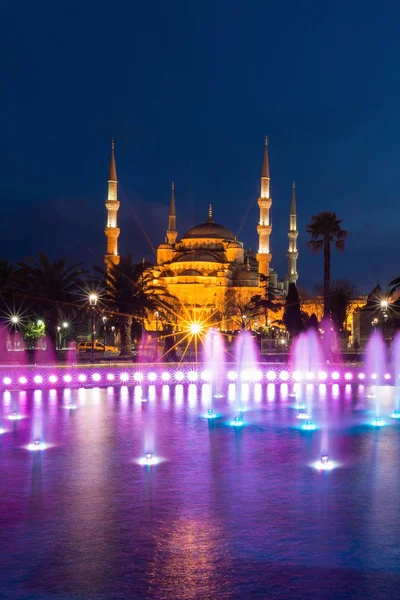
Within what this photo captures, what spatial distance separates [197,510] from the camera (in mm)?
7281

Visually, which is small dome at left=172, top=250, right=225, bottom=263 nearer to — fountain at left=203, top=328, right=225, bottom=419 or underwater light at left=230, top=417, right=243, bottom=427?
fountain at left=203, top=328, right=225, bottom=419

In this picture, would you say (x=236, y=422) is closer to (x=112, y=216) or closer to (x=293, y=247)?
(x=112, y=216)

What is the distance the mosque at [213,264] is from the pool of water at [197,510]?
4506cm

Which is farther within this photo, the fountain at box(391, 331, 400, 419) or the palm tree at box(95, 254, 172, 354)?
the palm tree at box(95, 254, 172, 354)

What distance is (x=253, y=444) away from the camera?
11.3 meters

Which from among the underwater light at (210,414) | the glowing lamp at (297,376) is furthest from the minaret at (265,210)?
the underwater light at (210,414)

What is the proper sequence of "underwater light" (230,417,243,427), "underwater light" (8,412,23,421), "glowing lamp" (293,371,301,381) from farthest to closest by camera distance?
"glowing lamp" (293,371,301,381) < "underwater light" (8,412,23,421) < "underwater light" (230,417,243,427)

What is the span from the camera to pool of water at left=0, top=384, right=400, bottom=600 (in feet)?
17.6

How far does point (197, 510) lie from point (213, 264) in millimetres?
58760

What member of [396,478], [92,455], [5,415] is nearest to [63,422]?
[5,415]

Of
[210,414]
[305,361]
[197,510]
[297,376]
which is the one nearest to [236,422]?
[210,414]

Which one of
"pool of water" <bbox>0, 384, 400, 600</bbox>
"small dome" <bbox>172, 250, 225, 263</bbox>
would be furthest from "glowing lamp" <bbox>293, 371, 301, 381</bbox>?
"small dome" <bbox>172, 250, 225, 263</bbox>

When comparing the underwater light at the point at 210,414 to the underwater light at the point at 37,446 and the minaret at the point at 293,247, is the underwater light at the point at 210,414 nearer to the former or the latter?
the underwater light at the point at 37,446

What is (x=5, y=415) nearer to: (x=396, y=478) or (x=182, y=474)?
(x=182, y=474)
